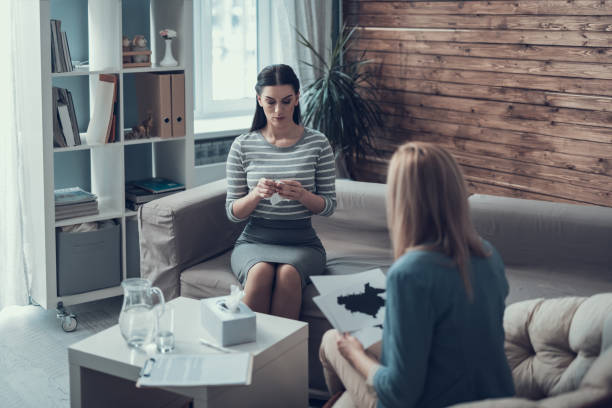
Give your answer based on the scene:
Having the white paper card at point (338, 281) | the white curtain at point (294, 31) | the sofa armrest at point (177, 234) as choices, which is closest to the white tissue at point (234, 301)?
the white paper card at point (338, 281)

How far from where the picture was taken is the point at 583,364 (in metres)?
1.92

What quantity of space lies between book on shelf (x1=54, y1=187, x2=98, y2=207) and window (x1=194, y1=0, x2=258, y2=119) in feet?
4.27

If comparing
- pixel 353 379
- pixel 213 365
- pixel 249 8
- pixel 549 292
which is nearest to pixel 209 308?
pixel 213 365

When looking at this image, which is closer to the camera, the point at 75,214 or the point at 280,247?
the point at 280,247

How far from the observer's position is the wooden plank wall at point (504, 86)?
402cm

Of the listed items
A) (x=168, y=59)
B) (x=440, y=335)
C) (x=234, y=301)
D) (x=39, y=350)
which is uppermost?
(x=168, y=59)

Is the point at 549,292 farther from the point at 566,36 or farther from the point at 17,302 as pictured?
the point at 17,302

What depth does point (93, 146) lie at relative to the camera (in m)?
3.60

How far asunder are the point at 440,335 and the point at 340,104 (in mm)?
3157

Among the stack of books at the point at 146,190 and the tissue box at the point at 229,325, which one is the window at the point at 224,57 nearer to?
the stack of books at the point at 146,190

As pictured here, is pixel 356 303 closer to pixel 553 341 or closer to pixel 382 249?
pixel 553 341

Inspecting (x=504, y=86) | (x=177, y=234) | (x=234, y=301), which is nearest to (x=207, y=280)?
(x=177, y=234)

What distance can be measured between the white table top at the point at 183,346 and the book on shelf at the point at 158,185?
4.87ft

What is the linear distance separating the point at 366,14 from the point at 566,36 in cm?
144
